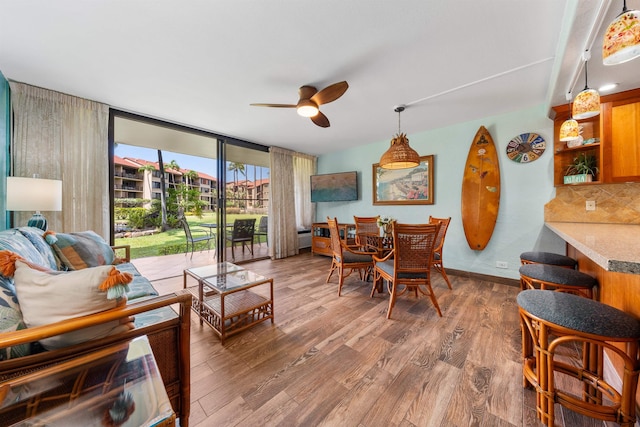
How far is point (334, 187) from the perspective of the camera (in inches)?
193

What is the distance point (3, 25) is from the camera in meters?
1.56

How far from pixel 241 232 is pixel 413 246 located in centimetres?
343

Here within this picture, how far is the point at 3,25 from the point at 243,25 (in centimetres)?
170

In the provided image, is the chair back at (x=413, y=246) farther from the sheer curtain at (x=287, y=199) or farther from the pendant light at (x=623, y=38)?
the sheer curtain at (x=287, y=199)

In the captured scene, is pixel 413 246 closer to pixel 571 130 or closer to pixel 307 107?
pixel 571 130

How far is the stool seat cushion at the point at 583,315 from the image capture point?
0.91 metres

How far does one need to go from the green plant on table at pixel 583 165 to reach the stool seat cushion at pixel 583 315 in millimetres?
2243

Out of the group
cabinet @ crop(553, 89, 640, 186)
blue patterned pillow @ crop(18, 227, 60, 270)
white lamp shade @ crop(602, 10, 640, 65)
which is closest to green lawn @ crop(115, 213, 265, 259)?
blue patterned pillow @ crop(18, 227, 60, 270)

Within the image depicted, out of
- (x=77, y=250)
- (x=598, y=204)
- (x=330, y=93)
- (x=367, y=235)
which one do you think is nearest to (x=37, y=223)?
(x=77, y=250)

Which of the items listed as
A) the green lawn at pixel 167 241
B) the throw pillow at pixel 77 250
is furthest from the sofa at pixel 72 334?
the green lawn at pixel 167 241

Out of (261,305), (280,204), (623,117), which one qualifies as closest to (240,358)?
(261,305)

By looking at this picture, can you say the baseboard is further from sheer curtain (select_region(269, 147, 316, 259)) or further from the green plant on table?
sheer curtain (select_region(269, 147, 316, 259))

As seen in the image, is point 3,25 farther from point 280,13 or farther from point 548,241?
point 548,241

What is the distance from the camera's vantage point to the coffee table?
1.85m
